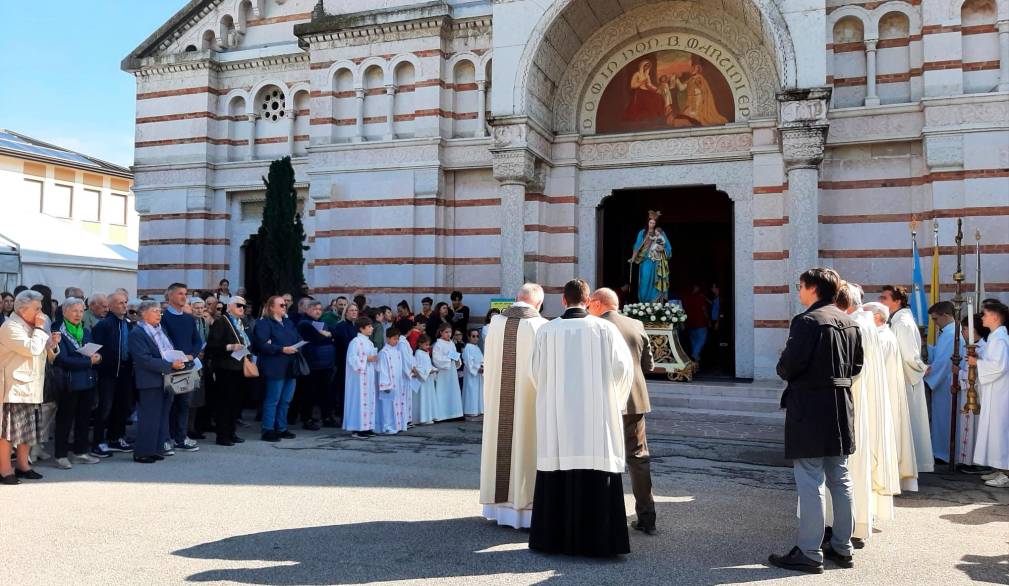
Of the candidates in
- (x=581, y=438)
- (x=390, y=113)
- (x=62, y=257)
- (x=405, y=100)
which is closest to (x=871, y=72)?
(x=405, y=100)

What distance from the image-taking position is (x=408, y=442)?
31.4 feet

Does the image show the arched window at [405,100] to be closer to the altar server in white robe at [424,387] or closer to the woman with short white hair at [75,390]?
the altar server in white robe at [424,387]

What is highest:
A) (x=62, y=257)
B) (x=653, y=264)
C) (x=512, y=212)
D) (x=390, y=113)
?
(x=390, y=113)

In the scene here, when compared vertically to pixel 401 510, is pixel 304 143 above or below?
above

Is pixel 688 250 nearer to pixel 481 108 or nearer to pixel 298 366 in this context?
pixel 481 108

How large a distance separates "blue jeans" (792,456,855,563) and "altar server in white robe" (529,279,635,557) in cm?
114

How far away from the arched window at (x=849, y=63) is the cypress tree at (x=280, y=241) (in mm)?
9926

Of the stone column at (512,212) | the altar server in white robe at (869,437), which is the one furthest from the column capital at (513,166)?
the altar server in white robe at (869,437)

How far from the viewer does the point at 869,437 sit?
569cm

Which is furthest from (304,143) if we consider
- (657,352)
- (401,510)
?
(401,510)

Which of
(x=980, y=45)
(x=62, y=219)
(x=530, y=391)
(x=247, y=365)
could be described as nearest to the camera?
(x=530, y=391)

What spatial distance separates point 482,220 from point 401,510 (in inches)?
371

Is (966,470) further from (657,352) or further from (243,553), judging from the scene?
(243,553)

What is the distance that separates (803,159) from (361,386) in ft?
24.4
